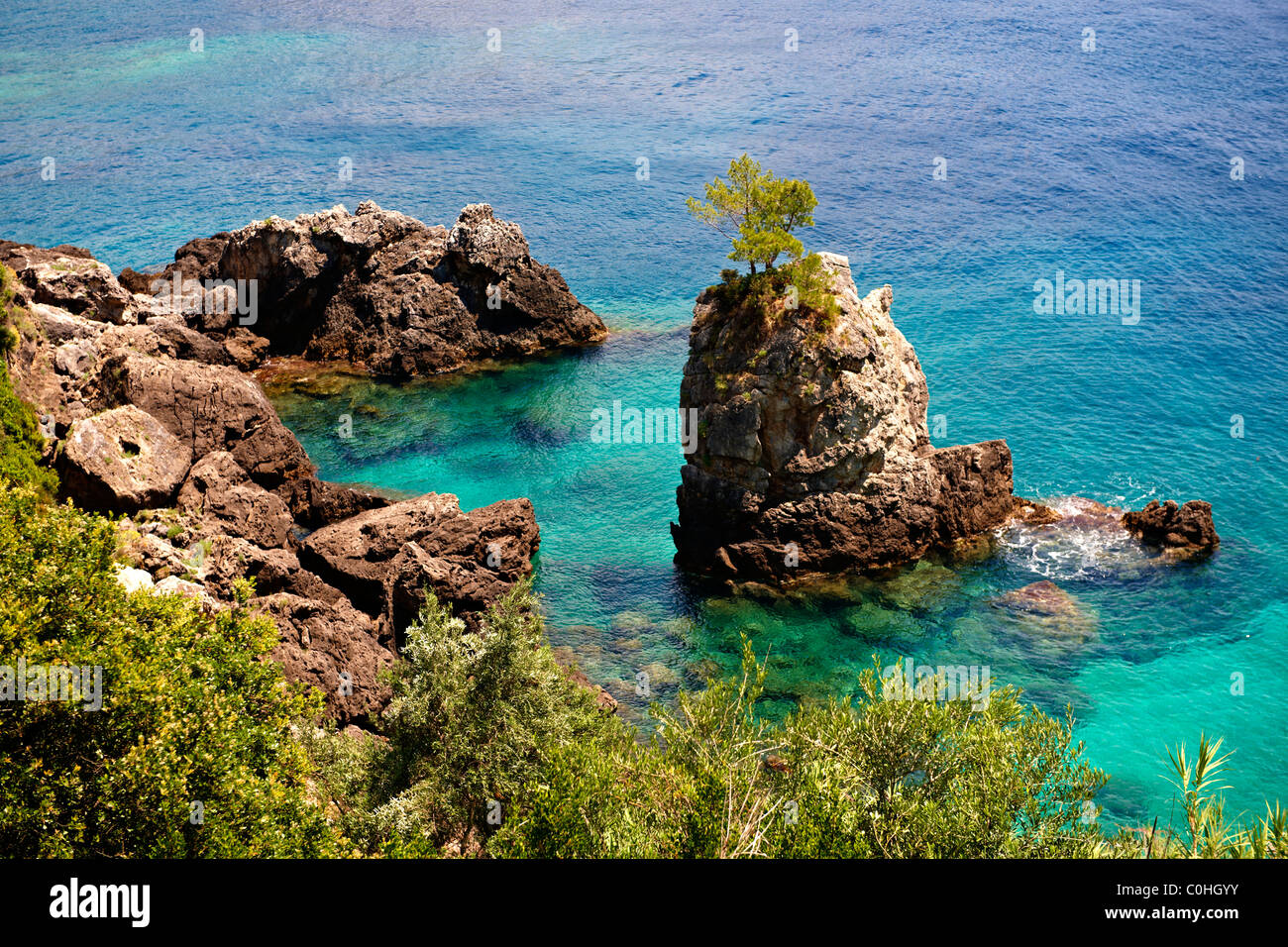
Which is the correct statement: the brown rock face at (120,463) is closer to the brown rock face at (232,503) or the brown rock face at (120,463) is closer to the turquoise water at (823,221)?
the brown rock face at (232,503)

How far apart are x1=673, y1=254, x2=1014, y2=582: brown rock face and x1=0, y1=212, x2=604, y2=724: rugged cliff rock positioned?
9407mm

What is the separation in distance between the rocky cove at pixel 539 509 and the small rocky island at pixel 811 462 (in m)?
0.09

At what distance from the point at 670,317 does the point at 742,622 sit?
37.3m

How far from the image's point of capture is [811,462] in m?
46.8

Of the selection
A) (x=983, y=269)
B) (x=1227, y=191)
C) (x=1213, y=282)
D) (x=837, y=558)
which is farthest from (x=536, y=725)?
(x=1227, y=191)

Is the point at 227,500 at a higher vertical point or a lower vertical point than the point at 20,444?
lower

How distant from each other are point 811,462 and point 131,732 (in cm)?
3183

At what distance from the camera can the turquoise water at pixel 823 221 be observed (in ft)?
144

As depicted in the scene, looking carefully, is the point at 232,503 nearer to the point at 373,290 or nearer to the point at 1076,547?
the point at 373,290

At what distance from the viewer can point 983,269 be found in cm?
8156

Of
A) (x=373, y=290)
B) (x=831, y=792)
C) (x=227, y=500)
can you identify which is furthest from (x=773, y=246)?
(x=373, y=290)

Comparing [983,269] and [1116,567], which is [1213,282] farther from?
[1116,567]

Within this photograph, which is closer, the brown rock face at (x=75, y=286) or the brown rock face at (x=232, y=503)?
the brown rock face at (x=232, y=503)

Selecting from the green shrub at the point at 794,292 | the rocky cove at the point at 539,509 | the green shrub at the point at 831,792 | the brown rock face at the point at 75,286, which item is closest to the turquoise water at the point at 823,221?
the rocky cove at the point at 539,509
